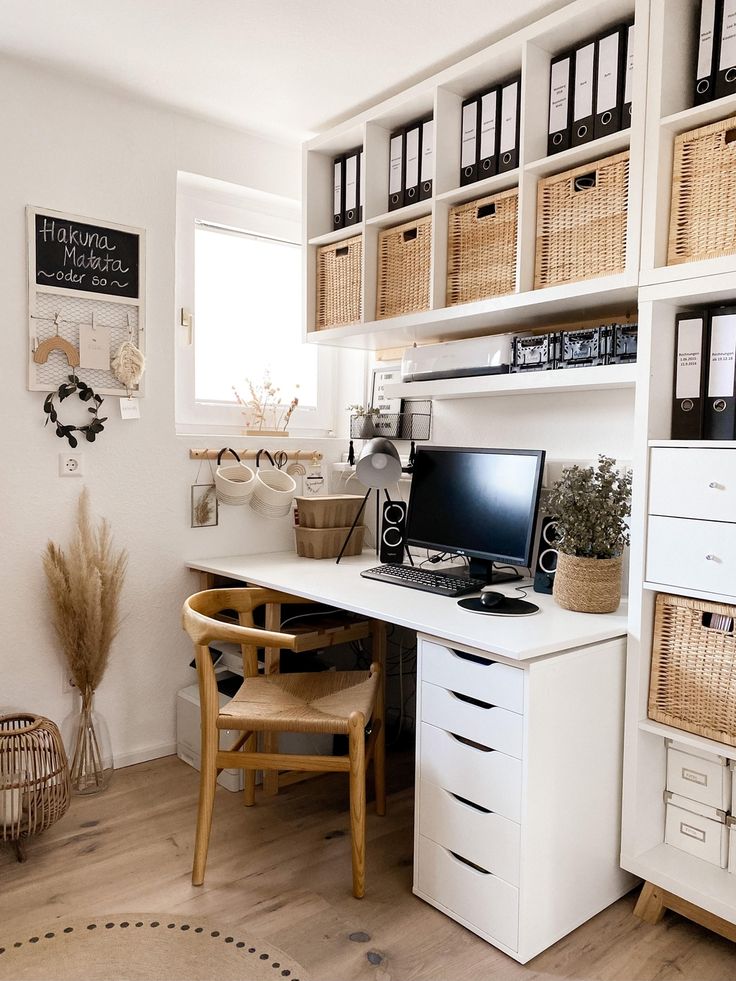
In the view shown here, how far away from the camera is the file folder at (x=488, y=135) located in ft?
7.37

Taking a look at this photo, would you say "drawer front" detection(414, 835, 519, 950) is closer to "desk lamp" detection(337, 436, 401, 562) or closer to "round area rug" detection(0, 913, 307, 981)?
"round area rug" detection(0, 913, 307, 981)

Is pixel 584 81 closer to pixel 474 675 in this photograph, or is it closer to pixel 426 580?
pixel 426 580

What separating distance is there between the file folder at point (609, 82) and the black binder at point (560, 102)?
0.09m

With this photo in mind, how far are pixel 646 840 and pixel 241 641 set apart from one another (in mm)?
1156

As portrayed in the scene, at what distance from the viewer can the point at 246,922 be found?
1.86m

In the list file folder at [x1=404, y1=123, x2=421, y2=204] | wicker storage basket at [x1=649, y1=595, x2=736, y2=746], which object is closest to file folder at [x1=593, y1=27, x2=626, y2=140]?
Answer: file folder at [x1=404, y1=123, x2=421, y2=204]

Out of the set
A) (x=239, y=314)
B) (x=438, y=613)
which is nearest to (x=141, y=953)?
(x=438, y=613)

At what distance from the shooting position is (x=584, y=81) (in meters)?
2.00

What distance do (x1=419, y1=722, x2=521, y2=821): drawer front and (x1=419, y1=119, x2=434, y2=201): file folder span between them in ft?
5.45

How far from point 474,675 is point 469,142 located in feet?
5.26

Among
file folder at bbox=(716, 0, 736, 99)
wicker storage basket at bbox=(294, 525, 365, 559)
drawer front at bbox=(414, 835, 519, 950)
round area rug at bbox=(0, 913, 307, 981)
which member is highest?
file folder at bbox=(716, 0, 736, 99)

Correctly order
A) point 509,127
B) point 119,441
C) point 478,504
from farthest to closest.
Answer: point 119,441, point 478,504, point 509,127

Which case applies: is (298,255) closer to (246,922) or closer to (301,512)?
(301,512)

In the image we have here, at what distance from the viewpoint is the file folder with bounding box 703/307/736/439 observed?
175 cm
